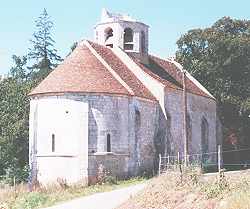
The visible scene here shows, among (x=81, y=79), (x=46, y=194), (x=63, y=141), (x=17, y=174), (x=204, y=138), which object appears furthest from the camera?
(x=204, y=138)

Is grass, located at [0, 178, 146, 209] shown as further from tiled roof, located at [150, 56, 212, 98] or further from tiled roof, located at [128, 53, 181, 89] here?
tiled roof, located at [150, 56, 212, 98]

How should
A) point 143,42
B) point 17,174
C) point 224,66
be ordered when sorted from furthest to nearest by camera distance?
point 224,66 → point 143,42 → point 17,174

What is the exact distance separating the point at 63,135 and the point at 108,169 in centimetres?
336

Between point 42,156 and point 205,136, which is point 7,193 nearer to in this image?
point 42,156

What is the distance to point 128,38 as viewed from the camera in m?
41.3

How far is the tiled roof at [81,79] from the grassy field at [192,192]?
419 inches

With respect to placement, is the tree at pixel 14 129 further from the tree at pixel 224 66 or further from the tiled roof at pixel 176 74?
the tree at pixel 224 66

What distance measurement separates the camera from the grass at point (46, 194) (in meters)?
27.8

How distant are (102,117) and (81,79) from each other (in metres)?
2.64

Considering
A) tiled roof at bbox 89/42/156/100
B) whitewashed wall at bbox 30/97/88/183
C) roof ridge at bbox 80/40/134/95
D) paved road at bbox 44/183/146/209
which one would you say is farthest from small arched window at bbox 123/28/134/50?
paved road at bbox 44/183/146/209

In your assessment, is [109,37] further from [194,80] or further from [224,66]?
[224,66]

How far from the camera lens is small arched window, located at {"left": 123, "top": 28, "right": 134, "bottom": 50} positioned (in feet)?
135

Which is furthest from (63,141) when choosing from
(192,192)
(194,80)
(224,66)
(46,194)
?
(224,66)

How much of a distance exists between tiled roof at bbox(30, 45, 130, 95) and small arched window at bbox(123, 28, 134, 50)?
5256 millimetres
